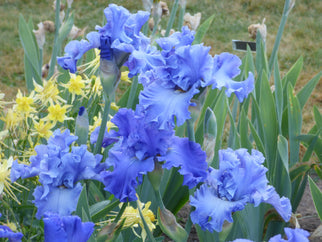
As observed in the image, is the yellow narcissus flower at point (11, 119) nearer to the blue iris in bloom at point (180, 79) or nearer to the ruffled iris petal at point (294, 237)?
the blue iris in bloom at point (180, 79)

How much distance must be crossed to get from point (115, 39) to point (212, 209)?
12.9 inches

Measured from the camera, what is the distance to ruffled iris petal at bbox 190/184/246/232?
0.68 m

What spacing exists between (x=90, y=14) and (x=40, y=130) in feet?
12.8

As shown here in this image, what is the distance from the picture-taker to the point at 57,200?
74 cm

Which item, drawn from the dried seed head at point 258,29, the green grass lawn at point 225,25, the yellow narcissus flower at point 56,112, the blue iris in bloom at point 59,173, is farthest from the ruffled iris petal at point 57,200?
the green grass lawn at point 225,25

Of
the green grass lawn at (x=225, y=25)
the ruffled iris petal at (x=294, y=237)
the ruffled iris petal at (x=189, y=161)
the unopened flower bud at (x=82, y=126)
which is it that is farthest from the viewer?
the green grass lawn at (x=225, y=25)

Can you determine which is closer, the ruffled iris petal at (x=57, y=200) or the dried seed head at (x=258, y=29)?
the ruffled iris petal at (x=57, y=200)

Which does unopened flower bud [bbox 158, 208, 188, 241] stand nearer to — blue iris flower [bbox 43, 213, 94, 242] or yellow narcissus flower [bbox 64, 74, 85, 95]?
blue iris flower [bbox 43, 213, 94, 242]

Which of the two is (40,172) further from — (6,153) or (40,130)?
(6,153)

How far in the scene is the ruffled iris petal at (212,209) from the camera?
68 cm

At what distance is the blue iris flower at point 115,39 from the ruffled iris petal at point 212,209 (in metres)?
0.27

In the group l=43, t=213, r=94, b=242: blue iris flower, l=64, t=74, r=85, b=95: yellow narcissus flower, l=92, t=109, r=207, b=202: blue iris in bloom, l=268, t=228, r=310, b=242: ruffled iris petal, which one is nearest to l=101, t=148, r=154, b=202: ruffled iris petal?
l=92, t=109, r=207, b=202: blue iris in bloom

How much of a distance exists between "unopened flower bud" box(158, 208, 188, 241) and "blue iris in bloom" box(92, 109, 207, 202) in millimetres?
79

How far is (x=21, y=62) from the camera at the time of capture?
12.3 feet
